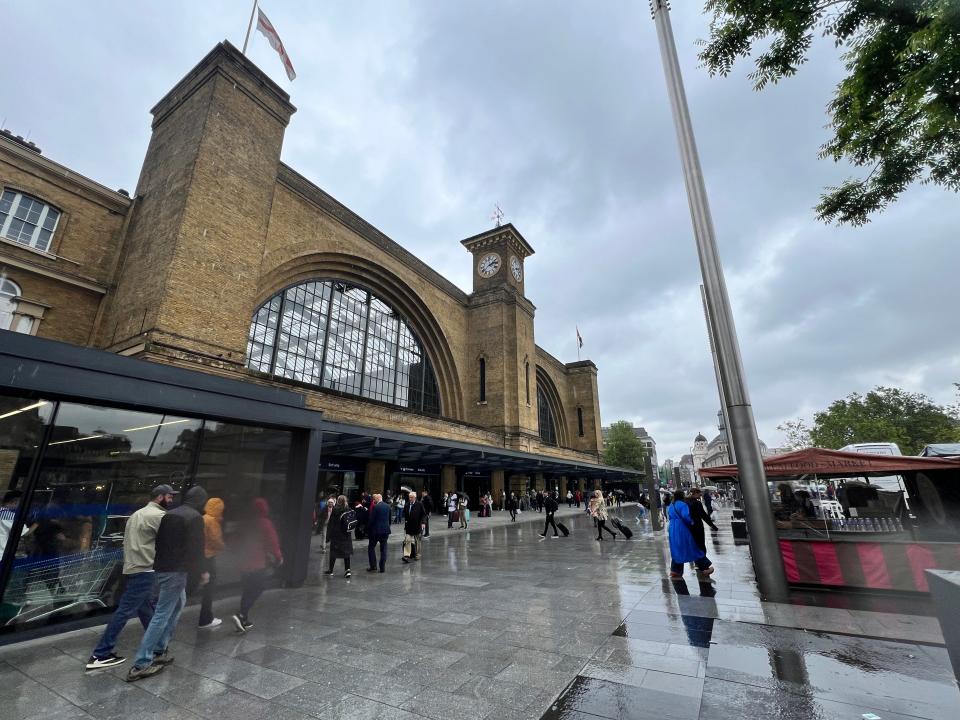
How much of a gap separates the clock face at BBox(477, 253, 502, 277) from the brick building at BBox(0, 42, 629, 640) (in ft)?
10.2

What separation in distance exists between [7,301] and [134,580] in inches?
579

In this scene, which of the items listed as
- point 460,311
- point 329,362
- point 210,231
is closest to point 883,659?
point 210,231

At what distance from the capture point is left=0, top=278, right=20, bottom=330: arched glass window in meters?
12.6

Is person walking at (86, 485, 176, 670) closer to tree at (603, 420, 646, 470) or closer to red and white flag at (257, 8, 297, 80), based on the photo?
red and white flag at (257, 8, 297, 80)

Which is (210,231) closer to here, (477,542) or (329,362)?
(329,362)

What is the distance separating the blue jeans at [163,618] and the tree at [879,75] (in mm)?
10011

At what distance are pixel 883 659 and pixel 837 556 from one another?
3249 mm

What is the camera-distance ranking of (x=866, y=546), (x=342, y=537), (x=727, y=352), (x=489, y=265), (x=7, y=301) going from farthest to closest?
(x=489, y=265), (x=7, y=301), (x=342, y=537), (x=727, y=352), (x=866, y=546)

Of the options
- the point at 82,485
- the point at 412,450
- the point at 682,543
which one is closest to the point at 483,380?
the point at 412,450

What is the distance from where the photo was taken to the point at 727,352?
7.07 metres

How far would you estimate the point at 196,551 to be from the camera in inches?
165

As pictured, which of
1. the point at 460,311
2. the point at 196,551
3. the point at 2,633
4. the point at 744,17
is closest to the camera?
the point at 196,551

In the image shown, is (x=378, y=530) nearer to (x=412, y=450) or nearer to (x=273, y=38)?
(x=412, y=450)

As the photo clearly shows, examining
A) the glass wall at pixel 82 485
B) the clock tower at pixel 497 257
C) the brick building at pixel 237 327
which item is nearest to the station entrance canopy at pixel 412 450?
the brick building at pixel 237 327
